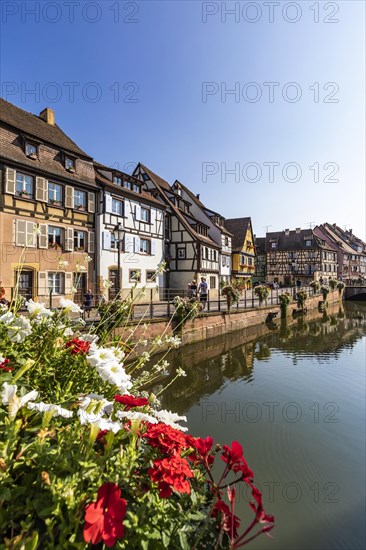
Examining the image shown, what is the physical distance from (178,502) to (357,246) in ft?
269

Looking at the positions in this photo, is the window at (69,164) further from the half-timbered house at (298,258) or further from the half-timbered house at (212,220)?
the half-timbered house at (298,258)

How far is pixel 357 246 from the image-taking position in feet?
234

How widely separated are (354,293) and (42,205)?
161 feet

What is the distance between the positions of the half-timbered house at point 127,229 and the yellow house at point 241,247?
57.3 feet

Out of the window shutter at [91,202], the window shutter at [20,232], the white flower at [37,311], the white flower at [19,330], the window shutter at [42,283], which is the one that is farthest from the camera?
the window shutter at [91,202]

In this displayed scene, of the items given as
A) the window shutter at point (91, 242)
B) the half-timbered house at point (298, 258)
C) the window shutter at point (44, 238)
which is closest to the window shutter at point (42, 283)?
the window shutter at point (44, 238)

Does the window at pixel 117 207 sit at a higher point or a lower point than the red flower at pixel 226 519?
higher

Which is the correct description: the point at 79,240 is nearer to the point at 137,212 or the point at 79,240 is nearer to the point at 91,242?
the point at 91,242

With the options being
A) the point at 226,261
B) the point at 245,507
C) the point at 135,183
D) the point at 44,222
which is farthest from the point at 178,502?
the point at 226,261

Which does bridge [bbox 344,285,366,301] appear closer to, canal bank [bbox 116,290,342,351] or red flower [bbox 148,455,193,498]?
canal bank [bbox 116,290,342,351]

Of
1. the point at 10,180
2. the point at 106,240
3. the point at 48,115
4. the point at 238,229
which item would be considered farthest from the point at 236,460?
the point at 238,229

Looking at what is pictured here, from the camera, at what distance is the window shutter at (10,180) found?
14938 mm

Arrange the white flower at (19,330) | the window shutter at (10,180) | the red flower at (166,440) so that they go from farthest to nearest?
the window shutter at (10,180)
the white flower at (19,330)
the red flower at (166,440)

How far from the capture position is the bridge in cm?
4844
